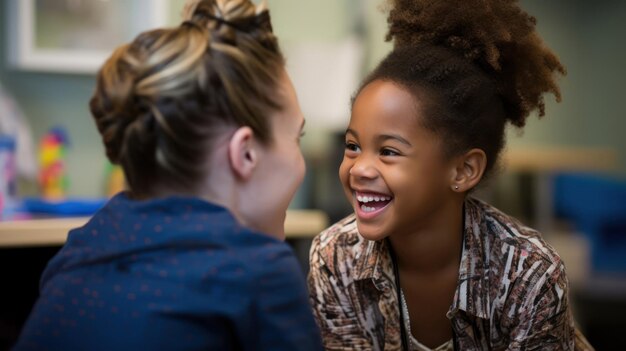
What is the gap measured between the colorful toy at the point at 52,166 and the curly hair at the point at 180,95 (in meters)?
1.57

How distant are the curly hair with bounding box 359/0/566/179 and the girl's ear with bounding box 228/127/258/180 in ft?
1.41

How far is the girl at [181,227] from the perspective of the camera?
828mm

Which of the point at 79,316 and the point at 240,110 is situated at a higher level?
the point at 240,110

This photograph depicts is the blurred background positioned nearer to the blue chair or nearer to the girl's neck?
the blue chair

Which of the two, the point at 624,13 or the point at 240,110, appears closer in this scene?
the point at 240,110

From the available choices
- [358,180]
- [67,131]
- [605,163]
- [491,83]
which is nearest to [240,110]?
[358,180]

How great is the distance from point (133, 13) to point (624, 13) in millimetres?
3432

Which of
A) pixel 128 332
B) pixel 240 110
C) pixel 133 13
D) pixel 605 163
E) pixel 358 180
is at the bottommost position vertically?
pixel 605 163

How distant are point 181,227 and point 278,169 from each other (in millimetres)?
177

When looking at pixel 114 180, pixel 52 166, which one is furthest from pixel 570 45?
pixel 52 166

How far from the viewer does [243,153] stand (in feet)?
2.99

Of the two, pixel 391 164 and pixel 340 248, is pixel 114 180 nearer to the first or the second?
pixel 340 248

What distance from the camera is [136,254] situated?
0.85 meters

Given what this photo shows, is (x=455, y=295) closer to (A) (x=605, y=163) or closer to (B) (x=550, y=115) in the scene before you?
(A) (x=605, y=163)
